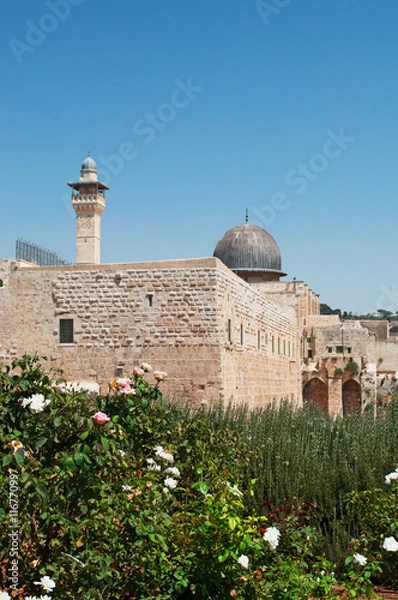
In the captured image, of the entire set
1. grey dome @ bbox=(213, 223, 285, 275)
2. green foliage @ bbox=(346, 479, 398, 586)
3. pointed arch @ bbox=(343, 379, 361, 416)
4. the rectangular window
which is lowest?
pointed arch @ bbox=(343, 379, 361, 416)

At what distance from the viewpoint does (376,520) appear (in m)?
4.62

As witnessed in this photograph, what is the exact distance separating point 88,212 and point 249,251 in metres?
7.51

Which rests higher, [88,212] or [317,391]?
[88,212]

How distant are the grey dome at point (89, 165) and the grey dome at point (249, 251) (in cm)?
695

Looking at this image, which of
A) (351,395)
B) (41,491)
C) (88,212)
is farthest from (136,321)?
(351,395)

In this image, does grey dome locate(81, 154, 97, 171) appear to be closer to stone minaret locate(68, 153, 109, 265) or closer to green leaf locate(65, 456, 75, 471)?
stone minaret locate(68, 153, 109, 265)

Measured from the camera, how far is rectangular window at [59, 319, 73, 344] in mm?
12938

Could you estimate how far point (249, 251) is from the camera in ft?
100

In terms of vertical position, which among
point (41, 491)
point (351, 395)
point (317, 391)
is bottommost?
point (351, 395)

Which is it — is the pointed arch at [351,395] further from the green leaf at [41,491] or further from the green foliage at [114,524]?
the green leaf at [41,491]

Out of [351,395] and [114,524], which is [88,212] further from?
[114,524]

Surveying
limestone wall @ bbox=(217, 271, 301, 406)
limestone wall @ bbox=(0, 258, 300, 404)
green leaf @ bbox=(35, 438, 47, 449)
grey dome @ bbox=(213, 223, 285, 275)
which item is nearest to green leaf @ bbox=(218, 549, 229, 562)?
green leaf @ bbox=(35, 438, 47, 449)

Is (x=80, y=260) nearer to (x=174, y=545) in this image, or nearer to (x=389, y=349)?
(x=389, y=349)

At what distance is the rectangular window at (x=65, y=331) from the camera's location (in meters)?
12.9
